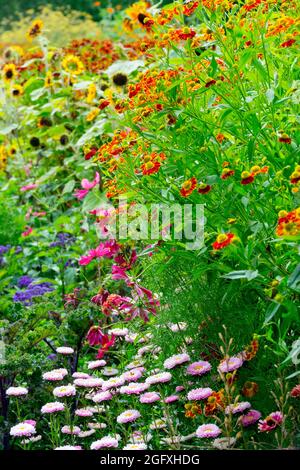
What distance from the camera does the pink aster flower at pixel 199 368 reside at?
116 inches

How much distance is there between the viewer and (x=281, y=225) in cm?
211

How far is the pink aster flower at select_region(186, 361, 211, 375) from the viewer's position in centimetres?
294

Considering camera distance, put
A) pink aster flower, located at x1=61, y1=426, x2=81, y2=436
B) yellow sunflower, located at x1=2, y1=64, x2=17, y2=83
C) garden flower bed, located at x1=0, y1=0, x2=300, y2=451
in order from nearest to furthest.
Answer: garden flower bed, located at x1=0, y1=0, x2=300, y2=451 < pink aster flower, located at x1=61, y1=426, x2=81, y2=436 < yellow sunflower, located at x1=2, y1=64, x2=17, y2=83

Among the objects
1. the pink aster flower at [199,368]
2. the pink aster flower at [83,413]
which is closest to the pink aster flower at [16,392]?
the pink aster flower at [83,413]

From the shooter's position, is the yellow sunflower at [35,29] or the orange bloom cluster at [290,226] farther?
the yellow sunflower at [35,29]

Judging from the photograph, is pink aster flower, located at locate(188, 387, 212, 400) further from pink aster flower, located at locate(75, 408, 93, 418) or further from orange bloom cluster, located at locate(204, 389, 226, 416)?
pink aster flower, located at locate(75, 408, 93, 418)

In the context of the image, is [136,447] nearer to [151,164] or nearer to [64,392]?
[64,392]

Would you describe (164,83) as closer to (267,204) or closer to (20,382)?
(267,204)

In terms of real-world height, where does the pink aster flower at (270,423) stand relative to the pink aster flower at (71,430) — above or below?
above

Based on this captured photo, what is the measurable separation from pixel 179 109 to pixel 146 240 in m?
0.58

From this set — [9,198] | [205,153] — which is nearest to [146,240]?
[205,153]

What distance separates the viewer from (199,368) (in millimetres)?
2953

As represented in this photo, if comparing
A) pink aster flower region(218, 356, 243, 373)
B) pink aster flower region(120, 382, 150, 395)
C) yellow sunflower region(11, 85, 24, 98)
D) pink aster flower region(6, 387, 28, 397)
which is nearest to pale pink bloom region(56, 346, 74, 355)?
pink aster flower region(6, 387, 28, 397)

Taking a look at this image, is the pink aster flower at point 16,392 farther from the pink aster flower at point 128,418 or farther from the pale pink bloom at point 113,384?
the pink aster flower at point 128,418
